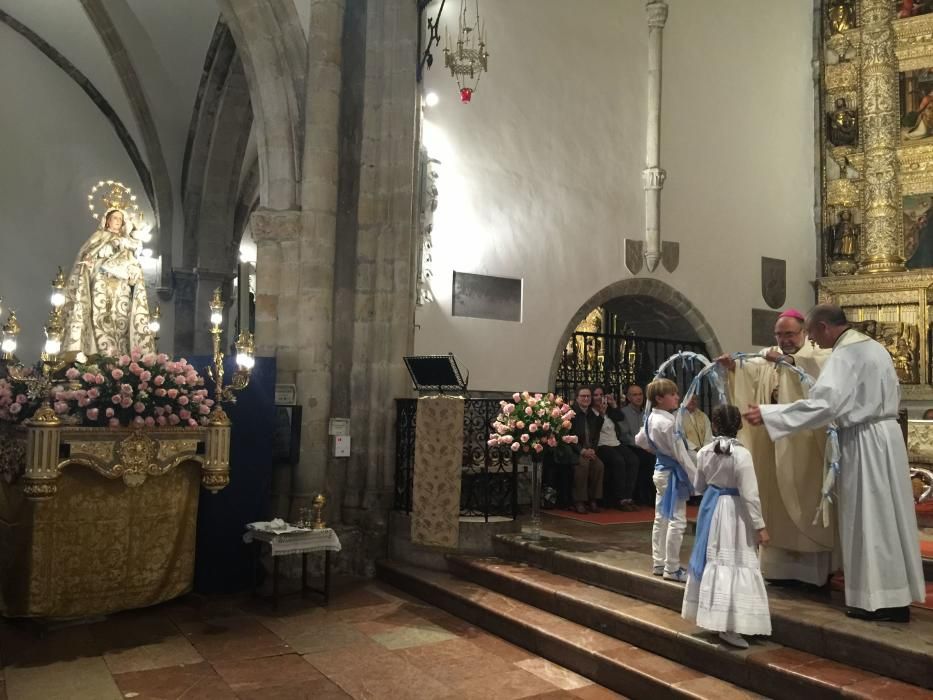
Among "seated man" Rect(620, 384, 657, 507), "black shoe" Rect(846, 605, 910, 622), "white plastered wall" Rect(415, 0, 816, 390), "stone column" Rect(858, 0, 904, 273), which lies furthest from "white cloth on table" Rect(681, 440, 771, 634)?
"stone column" Rect(858, 0, 904, 273)

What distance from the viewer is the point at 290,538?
673cm

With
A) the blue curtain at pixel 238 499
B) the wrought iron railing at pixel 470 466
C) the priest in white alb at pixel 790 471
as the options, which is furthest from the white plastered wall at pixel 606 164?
the priest in white alb at pixel 790 471

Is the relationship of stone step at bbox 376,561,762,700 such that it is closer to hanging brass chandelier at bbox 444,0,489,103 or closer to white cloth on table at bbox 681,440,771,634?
white cloth on table at bbox 681,440,771,634

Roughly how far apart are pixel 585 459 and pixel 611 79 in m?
5.42

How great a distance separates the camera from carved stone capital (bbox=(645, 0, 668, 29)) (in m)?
11.7

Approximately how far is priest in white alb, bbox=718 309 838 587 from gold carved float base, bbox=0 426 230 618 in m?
4.11

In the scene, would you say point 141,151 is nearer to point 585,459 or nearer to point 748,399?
point 585,459

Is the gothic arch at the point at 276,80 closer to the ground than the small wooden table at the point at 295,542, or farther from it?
farther from it

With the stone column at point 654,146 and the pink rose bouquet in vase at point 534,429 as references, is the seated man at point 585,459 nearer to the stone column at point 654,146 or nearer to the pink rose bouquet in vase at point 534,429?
the pink rose bouquet in vase at point 534,429

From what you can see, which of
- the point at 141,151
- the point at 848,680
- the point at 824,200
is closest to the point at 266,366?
the point at 848,680

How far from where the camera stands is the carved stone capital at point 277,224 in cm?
Result: 853

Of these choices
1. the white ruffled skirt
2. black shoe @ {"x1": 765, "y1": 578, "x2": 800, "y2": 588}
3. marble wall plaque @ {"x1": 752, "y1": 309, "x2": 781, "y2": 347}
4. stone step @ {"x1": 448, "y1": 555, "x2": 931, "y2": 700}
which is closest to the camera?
stone step @ {"x1": 448, "y1": 555, "x2": 931, "y2": 700}

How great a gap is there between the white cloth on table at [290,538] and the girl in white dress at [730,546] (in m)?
3.29

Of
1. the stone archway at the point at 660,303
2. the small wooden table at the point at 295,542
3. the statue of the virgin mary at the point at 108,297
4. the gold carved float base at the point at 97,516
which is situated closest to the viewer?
the gold carved float base at the point at 97,516
